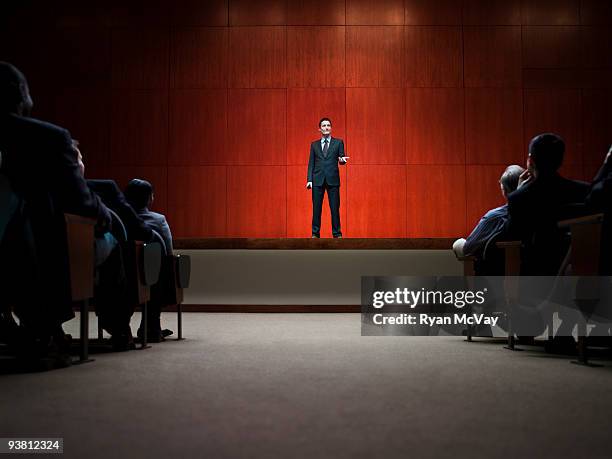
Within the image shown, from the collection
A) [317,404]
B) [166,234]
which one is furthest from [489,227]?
[317,404]

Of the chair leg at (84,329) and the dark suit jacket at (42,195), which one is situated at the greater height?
the dark suit jacket at (42,195)

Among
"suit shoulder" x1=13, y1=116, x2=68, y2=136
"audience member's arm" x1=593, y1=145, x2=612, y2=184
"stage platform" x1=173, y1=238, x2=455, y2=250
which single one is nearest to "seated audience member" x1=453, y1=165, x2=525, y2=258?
"audience member's arm" x1=593, y1=145, x2=612, y2=184

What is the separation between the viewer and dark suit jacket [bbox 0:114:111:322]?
2.49m

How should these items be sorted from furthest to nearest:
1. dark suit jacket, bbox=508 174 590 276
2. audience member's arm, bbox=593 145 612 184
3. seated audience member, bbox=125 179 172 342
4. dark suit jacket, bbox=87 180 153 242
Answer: seated audience member, bbox=125 179 172 342, dark suit jacket, bbox=87 180 153 242, dark suit jacket, bbox=508 174 590 276, audience member's arm, bbox=593 145 612 184

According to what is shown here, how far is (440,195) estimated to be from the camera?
359 inches

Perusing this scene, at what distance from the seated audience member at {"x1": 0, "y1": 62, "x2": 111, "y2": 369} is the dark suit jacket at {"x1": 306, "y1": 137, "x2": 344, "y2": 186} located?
17.7ft

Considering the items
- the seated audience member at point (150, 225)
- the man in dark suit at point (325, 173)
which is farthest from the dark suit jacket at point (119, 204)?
the man in dark suit at point (325, 173)

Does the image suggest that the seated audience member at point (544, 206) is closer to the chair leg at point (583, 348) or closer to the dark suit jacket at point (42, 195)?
the chair leg at point (583, 348)

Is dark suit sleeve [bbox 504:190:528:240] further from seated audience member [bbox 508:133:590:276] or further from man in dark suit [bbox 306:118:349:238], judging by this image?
man in dark suit [bbox 306:118:349:238]

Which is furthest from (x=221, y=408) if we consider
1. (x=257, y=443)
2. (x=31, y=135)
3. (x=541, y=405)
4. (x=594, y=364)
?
(x=594, y=364)

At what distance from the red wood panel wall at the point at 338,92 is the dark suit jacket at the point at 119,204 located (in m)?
5.71

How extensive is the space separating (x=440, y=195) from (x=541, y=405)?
7.37m

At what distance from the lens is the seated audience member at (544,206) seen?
3084mm

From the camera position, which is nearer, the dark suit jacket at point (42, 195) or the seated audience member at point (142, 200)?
the dark suit jacket at point (42, 195)
